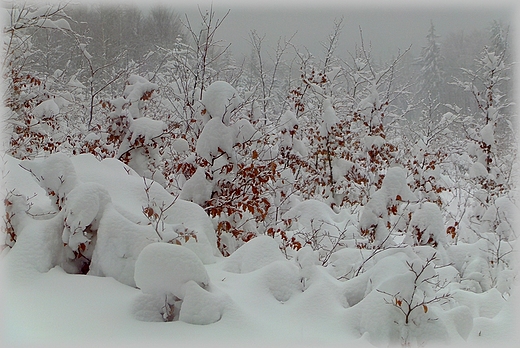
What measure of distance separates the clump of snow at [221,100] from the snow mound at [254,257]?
1827 millimetres

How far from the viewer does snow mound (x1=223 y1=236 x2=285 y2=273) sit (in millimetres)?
4516

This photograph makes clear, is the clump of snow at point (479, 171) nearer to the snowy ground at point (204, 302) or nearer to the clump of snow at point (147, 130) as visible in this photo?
the snowy ground at point (204, 302)

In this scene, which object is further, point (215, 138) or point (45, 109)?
point (45, 109)

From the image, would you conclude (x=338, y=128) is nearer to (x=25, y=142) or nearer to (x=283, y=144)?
(x=283, y=144)

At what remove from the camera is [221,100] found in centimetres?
555

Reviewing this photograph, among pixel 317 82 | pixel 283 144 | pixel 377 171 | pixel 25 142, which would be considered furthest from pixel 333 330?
pixel 25 142

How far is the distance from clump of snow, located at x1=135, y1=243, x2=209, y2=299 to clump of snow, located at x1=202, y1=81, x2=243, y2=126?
8.71 feet

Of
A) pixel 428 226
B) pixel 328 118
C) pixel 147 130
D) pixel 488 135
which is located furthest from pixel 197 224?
pixel 488 135

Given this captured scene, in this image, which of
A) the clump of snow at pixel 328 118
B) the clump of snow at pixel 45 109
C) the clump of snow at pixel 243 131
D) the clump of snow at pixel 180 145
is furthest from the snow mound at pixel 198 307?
the clump of snow at pixel 45 109

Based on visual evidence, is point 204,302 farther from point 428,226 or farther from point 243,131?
point 428,226

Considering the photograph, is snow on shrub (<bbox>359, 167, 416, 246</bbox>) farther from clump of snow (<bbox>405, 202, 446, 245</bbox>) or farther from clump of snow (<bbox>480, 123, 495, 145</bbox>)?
clump of snow (<bbox>480, 123, 495, 145</bbox>)

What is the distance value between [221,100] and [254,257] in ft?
7.10

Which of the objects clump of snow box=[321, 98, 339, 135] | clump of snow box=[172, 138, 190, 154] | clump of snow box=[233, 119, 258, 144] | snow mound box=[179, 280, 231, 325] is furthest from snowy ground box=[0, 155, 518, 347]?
clump of snow box=[321, 98, 339, 135]

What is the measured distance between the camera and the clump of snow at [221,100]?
554 centimetres
